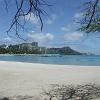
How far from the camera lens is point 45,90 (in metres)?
11.3

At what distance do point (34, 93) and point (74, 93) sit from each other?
1.27m

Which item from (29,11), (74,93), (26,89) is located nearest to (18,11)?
(29,11)

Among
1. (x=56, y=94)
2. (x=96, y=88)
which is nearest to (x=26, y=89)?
(x=56, y=94)

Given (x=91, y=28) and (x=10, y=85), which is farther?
(x=10, y=85)

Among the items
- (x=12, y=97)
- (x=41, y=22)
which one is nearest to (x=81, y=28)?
(x=12, y=97)

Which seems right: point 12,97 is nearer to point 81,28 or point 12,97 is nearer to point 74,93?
point 74,93

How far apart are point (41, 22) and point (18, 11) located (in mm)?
497

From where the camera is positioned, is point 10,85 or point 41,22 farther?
point 10,85

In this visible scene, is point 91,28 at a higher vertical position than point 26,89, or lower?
higher

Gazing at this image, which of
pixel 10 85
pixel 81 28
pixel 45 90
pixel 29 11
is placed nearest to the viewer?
pixel 29 11

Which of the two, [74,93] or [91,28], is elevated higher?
[91,28]

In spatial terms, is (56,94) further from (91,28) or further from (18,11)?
(18,11)

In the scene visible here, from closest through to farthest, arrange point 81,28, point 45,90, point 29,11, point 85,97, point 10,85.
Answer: point 29,11
point 85,97
point 81,28
point 45,90
point 10,85

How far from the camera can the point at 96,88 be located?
448 inches
